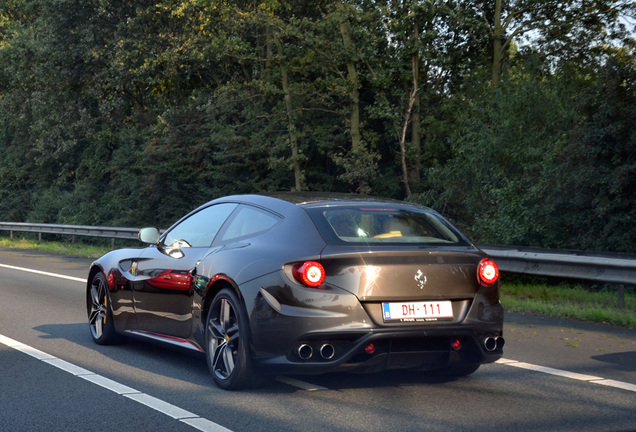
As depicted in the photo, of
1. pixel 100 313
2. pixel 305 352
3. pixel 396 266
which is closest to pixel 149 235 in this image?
pixel 100 313

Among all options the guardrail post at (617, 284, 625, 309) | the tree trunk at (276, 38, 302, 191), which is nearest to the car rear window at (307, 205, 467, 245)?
the guardrail post at (617, 284, 625, 309)

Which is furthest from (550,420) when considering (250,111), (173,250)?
(250,111)

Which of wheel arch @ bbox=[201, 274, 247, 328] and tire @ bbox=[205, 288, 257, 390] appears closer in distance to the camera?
tire @ bbox=[205, 288, 257, 390]

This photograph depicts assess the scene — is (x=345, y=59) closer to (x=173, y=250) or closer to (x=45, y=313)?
(x=45, y=313)

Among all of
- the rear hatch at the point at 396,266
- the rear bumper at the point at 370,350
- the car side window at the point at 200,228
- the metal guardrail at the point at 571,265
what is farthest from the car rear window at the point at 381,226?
the metal guardrail at the point at 571,265

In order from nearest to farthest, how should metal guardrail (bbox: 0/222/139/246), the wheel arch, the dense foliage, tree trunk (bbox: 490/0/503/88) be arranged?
the wheel arch → metal guardrail (bbox: 0/222/139/246) → the dense foliage → tree trunk (bbox: 490/0/503/88)

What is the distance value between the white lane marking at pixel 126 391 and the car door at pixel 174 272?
26.8 inches

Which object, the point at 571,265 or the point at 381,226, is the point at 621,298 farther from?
the point at 381,226

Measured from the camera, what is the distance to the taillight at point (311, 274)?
5609 mm

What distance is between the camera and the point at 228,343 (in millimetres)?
6102

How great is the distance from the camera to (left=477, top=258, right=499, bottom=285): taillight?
19.6ft

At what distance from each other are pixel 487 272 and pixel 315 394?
55.8 inches

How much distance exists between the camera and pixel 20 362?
7.22 meters

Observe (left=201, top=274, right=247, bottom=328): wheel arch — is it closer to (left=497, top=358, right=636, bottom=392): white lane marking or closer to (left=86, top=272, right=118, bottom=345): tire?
(left=86, top=272, right=118, bottom=345): tire
